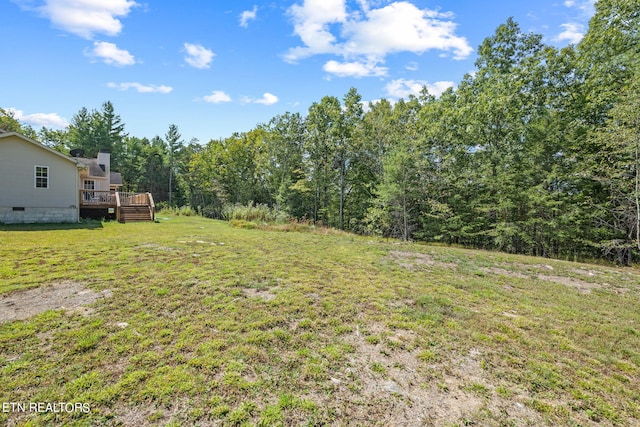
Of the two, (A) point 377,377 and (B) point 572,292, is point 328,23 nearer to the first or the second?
(B) point 572,292

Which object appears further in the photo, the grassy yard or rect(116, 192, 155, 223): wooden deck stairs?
rect(116, 192, 155, 223): wooden deck stairs

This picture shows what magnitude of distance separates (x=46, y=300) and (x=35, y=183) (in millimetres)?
13025

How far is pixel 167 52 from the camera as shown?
11.0 metres

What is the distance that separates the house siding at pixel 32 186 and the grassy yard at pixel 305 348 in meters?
9.31

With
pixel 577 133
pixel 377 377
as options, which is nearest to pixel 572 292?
pixel 377 377

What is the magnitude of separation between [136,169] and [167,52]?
97.1 feet

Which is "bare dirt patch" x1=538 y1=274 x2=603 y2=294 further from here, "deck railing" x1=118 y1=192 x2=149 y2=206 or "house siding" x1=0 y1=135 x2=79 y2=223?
"house siding" x1=0 y1=135 x2=79 y2=223

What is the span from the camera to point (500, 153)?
1389 centimetres

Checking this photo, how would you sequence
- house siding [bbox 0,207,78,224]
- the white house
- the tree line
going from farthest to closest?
the white house < house siding [bbox 0,207,78,224] < the tree line

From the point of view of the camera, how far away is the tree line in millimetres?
10672

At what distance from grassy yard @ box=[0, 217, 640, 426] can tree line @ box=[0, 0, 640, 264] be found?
7.70m

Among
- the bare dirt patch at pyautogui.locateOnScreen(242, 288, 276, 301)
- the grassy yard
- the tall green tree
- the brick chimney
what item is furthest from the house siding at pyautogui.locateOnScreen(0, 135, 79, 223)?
the tall green tree

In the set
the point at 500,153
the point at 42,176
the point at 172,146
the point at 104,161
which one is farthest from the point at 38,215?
the point at 172,146

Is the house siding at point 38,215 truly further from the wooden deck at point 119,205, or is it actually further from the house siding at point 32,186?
the wooden deck at point 119,205
